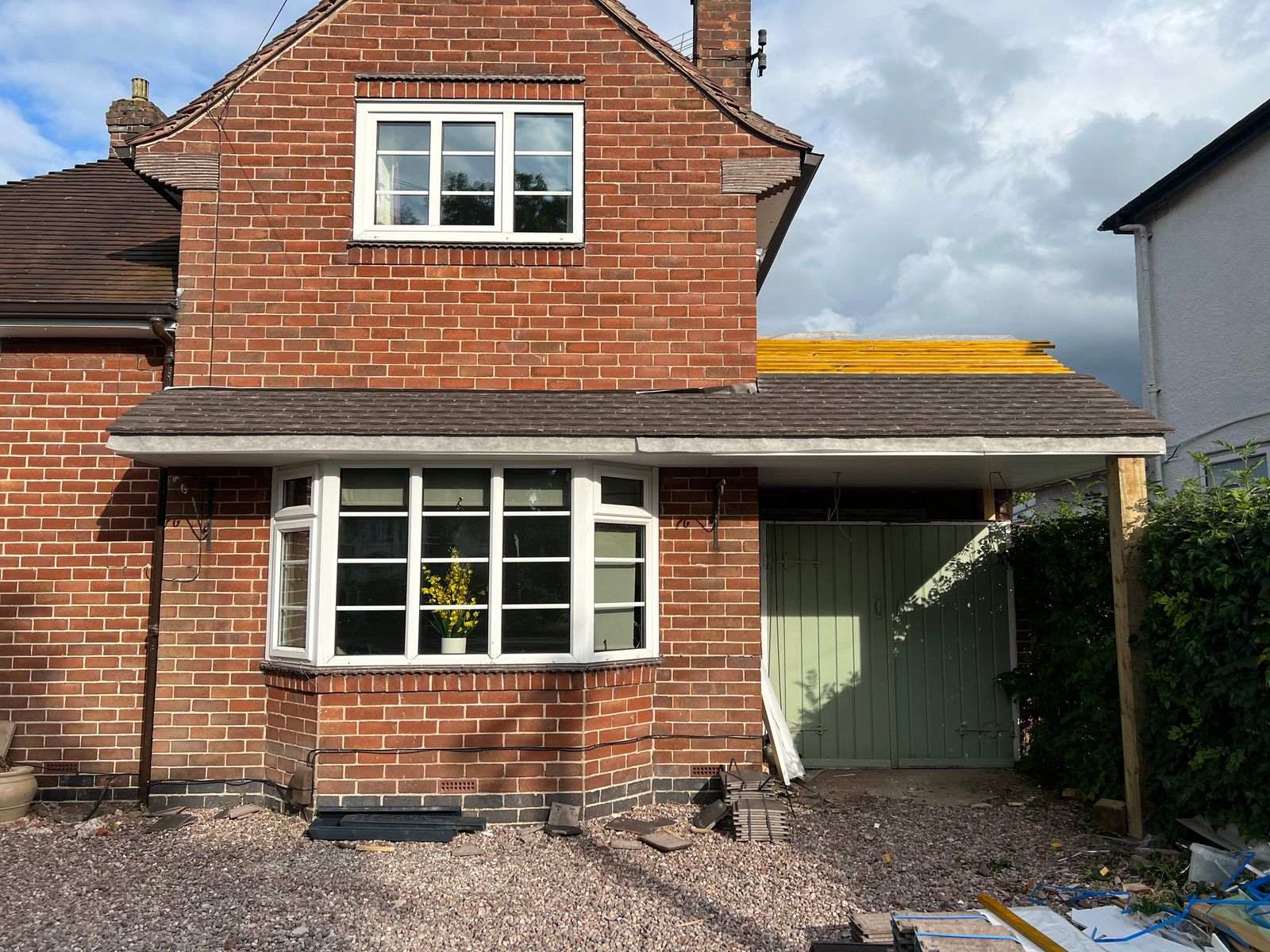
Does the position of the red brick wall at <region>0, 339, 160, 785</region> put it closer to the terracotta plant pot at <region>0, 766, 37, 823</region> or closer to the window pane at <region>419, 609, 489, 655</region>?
the terracotta plant pot at <region>0, 766, 37, 823</region>

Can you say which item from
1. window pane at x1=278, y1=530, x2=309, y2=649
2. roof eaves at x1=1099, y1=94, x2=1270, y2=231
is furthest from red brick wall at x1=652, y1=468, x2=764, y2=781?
roof eaves at x1=1099, y1=94, x2=1270, y2=231

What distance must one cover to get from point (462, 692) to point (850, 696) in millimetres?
4036

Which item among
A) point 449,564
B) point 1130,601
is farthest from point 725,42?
point 1130,601

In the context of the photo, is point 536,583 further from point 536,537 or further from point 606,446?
point 606,446

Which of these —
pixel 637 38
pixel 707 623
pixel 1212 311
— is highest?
pixel 637 38

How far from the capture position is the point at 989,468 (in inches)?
302

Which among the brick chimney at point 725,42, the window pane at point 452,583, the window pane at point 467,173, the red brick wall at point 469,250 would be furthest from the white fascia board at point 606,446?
the brick chimney at point 725,42

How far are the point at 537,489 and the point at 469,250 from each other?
2157 millimetres

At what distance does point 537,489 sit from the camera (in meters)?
7.11

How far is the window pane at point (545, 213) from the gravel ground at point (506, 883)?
16.0 ft

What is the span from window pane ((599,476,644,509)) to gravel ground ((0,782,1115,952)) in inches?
97.8

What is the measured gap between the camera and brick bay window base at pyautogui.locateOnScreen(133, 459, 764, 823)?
6.83m

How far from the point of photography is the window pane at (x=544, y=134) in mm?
7738

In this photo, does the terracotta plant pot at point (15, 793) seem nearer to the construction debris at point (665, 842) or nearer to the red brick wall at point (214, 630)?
the red brick wall at point (214, 630)
